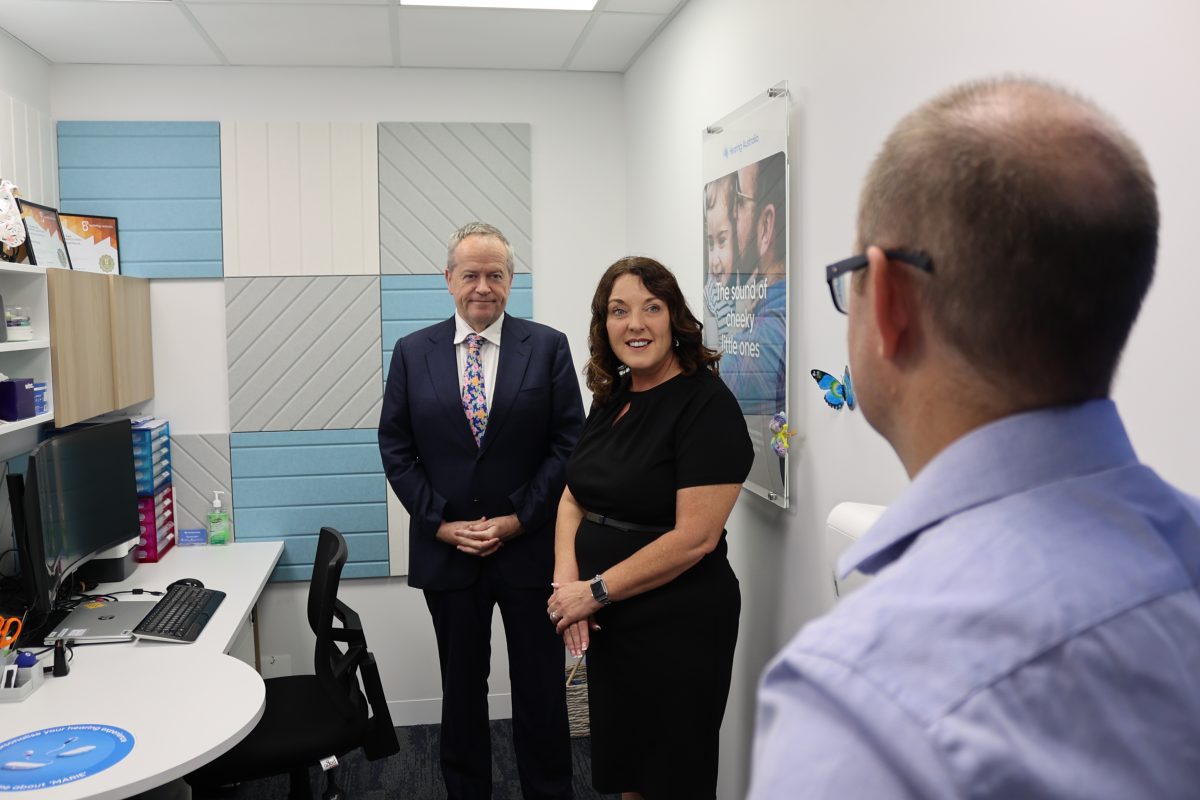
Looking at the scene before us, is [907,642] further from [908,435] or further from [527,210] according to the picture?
[527,210]

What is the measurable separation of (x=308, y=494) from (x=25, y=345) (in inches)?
53.3

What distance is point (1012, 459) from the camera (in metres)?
0.59

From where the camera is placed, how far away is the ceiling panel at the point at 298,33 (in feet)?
9.74

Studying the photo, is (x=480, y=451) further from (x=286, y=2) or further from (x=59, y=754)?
(x=286, y=2)

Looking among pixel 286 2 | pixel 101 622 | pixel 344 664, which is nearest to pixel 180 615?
pixel 101 622

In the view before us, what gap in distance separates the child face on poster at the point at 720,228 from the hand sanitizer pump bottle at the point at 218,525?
7.01 feet

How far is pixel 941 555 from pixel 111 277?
3.25m

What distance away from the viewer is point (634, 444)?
218 centimetres

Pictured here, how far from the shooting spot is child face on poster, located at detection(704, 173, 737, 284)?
2.50 meters

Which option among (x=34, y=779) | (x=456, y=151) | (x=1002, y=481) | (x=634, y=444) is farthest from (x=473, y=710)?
(x=1002, y=481)

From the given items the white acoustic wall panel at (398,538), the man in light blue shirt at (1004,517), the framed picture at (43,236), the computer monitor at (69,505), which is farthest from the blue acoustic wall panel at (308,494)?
the man in light blue shirt at (1004,517)

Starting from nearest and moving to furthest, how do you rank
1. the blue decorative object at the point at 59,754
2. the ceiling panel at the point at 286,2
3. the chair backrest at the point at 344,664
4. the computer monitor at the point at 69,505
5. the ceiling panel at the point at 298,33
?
the blue decorative object at the point at 59,754 → the computer monitor at the point at 69,505 → the chair backrest at the point at 344,664 → the ceiling panel at the point at 286,2 → the ceiling panel at the point at 298,33

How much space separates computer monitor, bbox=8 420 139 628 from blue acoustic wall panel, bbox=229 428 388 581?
62cm

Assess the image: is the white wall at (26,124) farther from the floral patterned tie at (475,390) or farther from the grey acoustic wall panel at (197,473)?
the floral patterned tie at (475,390)
